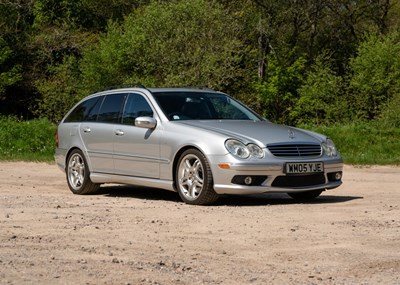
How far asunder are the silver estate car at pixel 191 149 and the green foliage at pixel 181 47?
1295 inches

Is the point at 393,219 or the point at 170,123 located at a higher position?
the point at 170,123

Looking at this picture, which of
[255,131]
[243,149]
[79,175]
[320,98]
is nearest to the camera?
[243,149]

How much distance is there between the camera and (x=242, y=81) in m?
55.8

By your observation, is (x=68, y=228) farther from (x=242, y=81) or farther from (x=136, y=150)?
(x=242, y=81)

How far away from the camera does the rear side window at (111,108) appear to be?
552 inches

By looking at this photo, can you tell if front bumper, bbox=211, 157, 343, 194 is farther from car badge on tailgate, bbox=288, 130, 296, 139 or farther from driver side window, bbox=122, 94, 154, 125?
driver side window, bbox=122, 94, 154, 125

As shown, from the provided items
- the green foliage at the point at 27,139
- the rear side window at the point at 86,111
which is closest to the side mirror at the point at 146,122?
the rear side window at the point at 86,111

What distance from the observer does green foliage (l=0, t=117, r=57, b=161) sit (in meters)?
24.8

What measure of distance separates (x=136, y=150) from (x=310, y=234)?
14.8 ft

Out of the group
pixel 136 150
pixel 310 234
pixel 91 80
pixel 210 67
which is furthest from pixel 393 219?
pixel 91 80

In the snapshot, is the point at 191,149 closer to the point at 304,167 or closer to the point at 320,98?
the point at 304,167

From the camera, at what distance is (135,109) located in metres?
13.7

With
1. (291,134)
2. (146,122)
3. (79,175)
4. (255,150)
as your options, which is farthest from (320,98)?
(255,150)

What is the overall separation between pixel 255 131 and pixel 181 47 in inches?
1455
